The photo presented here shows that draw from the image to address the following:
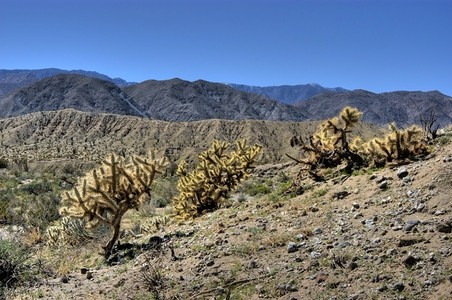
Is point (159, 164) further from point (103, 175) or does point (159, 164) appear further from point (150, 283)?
point (150, 283)

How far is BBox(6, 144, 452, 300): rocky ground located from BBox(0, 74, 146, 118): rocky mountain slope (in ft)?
576

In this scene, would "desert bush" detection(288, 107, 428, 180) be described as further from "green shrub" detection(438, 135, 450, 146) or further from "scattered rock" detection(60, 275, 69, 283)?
"scattered rock" detection(60, 275, 69, 283)

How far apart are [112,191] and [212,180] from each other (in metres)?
5.10

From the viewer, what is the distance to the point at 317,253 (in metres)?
6.12

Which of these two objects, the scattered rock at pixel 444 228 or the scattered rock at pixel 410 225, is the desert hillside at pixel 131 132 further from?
the scattered rock at pixel 444 228

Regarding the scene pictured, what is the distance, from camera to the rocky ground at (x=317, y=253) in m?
5.14

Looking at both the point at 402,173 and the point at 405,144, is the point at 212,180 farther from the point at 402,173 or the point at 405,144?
the point at 402,173

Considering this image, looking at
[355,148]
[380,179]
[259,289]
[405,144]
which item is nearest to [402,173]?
[380,179]

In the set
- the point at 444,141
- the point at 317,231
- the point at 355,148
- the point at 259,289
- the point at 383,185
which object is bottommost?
the point at 259,289

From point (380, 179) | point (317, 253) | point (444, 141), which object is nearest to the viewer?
point (317, 253)

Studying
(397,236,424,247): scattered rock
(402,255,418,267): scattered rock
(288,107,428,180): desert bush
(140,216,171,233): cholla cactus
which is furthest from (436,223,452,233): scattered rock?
(140,216,171,233): cholla cactus

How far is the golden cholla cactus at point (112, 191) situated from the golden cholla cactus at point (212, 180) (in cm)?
391

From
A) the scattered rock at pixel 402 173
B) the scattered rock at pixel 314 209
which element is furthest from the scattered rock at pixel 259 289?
the scattered rock at pixel 402 173

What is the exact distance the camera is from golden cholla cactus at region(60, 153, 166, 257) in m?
9.66
